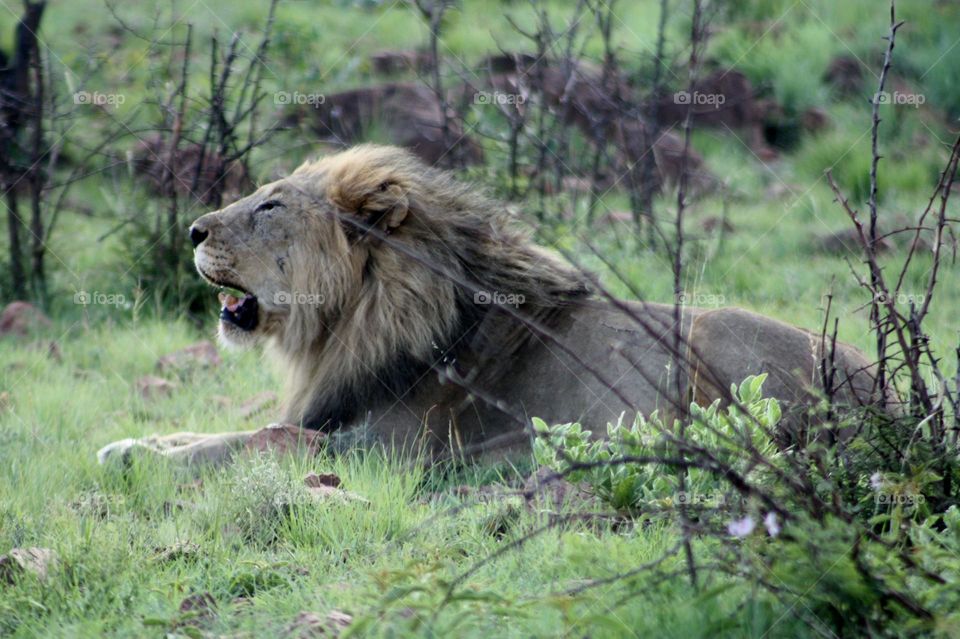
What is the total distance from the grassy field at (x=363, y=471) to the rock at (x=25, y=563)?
4 cm

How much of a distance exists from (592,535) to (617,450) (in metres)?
0.45

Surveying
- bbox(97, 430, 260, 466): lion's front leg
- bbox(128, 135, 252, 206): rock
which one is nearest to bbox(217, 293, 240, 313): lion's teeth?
bbox(97, 430, 260, 466): lion's front leg

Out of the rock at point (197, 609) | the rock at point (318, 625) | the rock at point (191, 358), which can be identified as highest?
the rock at point (318, 625)

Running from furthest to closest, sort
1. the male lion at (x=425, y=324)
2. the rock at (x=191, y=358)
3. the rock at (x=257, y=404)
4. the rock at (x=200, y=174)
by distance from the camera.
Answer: the rock at (x=200, y=174)
the rock at (x=191, y=358)
the rock at (x=257, y=404)
the male lion at (x=425, y=324)

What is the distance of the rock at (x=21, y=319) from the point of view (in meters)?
7.49

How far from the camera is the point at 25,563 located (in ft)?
11.9

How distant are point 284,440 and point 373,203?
111cm

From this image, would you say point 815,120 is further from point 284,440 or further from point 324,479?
point 324,479

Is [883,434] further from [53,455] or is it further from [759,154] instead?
[759,154]

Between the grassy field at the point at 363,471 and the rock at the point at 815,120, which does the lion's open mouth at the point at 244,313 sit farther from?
the rock at the point at 815,120

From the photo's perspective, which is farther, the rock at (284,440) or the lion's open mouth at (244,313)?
the lion's open mouth at (244,313)

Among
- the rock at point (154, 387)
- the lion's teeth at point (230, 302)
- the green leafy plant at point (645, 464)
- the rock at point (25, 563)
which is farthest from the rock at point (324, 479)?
the rock at point (154, 387)

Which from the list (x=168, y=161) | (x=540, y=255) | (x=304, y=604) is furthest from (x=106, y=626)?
(x=168, y=161)

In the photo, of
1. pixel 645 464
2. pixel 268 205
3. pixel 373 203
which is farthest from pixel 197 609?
pixel 268 205
